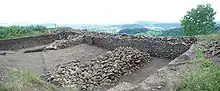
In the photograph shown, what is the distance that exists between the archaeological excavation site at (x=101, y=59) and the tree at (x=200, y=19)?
1436 cm

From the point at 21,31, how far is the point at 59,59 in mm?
5007

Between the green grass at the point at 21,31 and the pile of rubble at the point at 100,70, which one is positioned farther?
the green grass at the point at 21,31

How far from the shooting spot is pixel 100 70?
10891mm

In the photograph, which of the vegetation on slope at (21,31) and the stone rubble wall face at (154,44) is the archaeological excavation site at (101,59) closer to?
the stone rubble wall face at (154,44)

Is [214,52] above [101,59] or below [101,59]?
above

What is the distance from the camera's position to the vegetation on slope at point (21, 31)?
16.3 m

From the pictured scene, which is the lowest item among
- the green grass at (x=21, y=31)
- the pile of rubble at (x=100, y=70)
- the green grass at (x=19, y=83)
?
the pile of rubble at (x=100, y=70)

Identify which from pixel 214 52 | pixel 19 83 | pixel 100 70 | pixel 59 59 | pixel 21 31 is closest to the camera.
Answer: pixel 19 83

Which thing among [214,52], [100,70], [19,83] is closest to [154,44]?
[100,70]

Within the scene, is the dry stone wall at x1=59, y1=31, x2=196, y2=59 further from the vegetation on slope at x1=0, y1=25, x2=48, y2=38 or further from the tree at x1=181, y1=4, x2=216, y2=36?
the tree at x1=181, y1=4, x2=216, y2=36

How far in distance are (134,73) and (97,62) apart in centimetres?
141

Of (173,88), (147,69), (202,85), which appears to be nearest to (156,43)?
(147,69)

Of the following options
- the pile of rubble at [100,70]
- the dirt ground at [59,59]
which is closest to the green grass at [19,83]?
the pile of rubble at [100,70]

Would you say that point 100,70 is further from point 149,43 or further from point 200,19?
point 200,19
